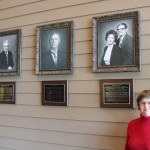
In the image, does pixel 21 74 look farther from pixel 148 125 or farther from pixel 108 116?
pixel 148 125

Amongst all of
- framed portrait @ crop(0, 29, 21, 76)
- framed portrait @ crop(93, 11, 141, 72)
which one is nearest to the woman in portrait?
framed portrait @ crop(93, 11, 141, 72)

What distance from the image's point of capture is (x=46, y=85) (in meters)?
2.41

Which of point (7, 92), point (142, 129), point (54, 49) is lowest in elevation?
point (142, 129)

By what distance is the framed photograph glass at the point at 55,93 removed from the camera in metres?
2.29

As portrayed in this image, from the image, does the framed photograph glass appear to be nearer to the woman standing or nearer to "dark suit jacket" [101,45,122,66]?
"dark suit jacket" [101,45,122,66]

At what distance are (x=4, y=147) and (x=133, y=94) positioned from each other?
1458 millimetres

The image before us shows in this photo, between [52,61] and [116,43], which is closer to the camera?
[116,43]

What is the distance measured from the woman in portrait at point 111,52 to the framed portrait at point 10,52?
92 centimetres

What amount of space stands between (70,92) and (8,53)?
835mm

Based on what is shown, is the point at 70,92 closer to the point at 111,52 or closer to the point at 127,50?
the point at 111,52

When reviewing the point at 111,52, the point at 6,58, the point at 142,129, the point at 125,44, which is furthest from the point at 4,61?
the point at 142,129

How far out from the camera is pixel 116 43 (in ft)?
6.80

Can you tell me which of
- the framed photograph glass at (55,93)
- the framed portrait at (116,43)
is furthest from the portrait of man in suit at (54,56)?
the framed portrait at (116,43)

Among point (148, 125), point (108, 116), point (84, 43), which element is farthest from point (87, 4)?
point (148, 125)
